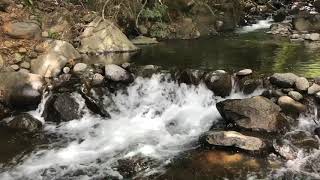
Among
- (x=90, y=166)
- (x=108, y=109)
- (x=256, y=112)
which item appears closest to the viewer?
(x=90, y=166)

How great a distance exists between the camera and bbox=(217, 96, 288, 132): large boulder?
22.2ft

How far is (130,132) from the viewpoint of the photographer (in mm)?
7320

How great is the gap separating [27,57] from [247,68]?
4.65 metres

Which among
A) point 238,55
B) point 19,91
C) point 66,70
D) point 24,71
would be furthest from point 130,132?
point 238,55

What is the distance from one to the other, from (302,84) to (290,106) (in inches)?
23.0

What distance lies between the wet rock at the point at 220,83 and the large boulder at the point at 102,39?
3.24 metres

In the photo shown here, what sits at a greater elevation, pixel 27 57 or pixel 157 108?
pixel 27 57

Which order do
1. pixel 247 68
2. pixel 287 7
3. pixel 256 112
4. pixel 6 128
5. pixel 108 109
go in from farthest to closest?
1. pixel 287 7
2. pixel 247 68
3. pixel 108 109
4. pixel 6 128
5. pixel 256 112

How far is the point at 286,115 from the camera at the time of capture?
705 centimetres

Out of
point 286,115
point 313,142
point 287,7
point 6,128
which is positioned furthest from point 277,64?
point 287,7

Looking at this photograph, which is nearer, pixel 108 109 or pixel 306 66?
pixel 108 109

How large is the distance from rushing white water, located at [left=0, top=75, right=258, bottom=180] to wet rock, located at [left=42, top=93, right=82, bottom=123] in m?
0.12

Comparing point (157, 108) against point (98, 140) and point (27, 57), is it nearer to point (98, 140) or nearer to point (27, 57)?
point (98, 140)

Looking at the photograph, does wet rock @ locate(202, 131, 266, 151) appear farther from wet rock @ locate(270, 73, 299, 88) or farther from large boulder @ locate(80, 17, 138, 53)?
large boulder @ locate(80, 17, 138, 53)
